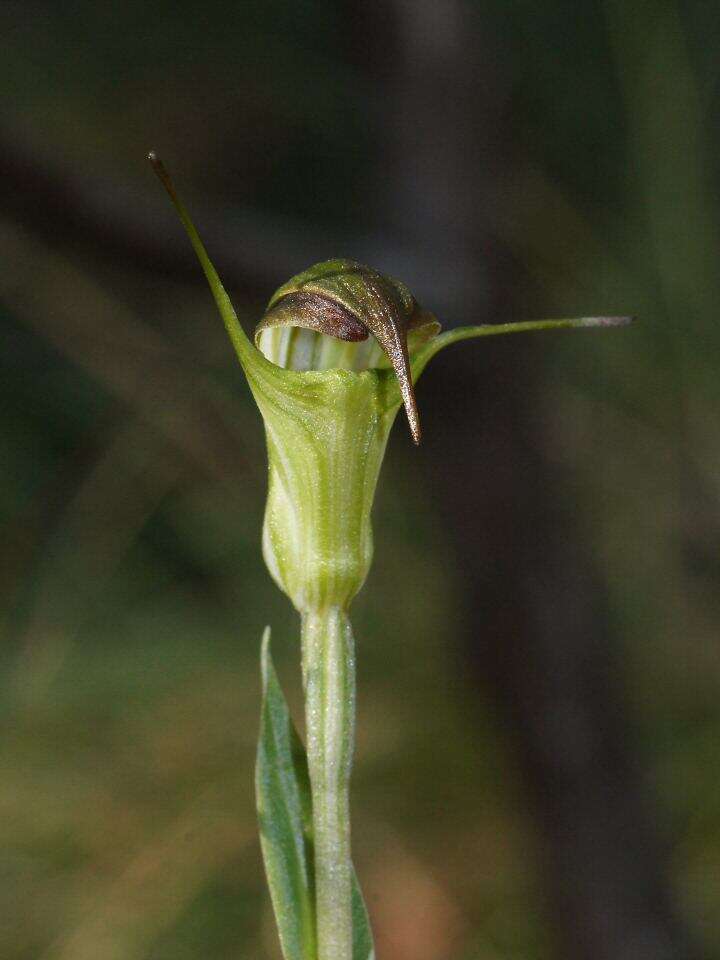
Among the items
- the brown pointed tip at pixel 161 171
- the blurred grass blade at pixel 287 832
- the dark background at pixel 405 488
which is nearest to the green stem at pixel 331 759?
the blurred grass blade at pixel 287 832

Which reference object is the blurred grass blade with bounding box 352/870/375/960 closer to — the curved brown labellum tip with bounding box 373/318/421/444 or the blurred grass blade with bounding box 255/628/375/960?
the blurred grass blade with bounding box 255/628/375/960

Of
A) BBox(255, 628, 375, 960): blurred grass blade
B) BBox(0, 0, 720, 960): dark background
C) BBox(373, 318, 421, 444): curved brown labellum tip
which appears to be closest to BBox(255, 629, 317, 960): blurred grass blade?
BBox(255, 628, 375, 960): blurred grass blade

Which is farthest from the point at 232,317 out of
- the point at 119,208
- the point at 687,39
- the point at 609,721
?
the point at 687,39

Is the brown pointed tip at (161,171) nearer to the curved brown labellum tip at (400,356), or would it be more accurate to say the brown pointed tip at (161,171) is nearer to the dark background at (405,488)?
the curved brown labellum tip at (400,356)

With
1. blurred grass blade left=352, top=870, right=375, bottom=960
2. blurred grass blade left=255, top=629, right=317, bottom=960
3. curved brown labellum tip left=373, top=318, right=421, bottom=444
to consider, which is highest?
curved brown labellum tip left=373, top=318, right=421, bottom=444

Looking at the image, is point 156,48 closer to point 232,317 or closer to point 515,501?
point 515,501
